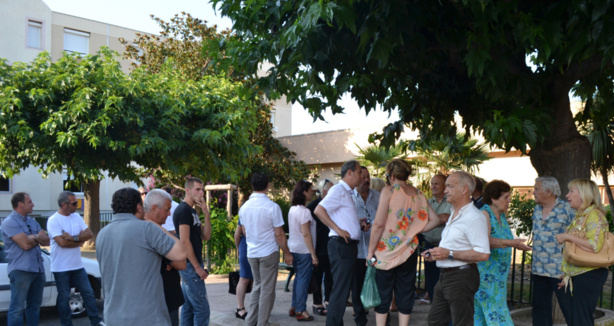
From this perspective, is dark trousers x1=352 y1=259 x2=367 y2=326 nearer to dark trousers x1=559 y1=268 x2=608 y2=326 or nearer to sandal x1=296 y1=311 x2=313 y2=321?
sandal x1=296 y1=311 x2=313 y2=321

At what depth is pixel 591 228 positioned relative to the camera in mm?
5348

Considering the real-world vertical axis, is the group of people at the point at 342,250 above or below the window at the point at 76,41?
below

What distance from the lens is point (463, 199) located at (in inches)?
206

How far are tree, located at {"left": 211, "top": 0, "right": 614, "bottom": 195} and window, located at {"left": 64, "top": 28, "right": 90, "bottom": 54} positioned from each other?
30.5m

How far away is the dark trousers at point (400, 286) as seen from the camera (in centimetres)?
634

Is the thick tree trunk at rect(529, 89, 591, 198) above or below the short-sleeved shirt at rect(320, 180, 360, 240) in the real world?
above

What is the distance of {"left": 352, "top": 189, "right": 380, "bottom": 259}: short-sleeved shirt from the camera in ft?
24.1

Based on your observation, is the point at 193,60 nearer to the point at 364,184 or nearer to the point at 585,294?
the point at 364,184

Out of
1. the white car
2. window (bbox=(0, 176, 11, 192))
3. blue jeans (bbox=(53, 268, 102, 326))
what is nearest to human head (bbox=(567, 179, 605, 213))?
blue jeans (bbox=(53, 268, 102, 326))

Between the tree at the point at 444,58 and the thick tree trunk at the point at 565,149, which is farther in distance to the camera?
the thick tree trunk at the point at 565,149

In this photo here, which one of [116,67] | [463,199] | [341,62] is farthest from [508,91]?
[116,67]

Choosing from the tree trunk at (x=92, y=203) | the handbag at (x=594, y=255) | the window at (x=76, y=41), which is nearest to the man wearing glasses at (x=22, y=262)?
the handbag at (x=594, y=255)

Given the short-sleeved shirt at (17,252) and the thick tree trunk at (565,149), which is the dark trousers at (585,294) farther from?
the short-sleeved shirt at (17,252)

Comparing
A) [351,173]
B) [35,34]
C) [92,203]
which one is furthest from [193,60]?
[351,173]
